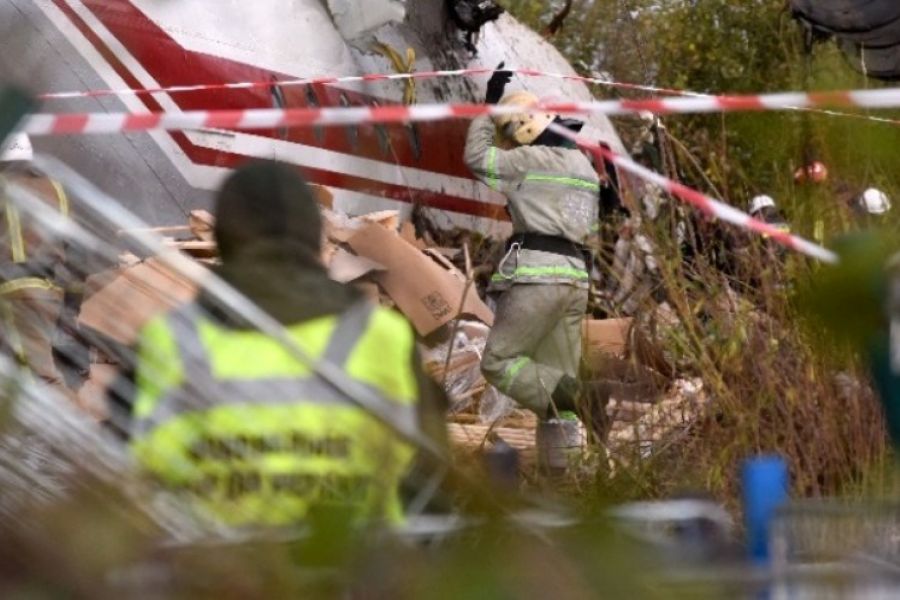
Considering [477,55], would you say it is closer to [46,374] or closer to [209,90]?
[209,90]

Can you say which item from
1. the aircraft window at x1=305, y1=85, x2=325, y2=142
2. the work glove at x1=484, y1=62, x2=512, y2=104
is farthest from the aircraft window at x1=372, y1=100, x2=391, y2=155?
the work glove at x1=484, y1=62, x2=512, y2=104

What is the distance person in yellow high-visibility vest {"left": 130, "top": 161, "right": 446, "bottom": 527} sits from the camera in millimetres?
1129

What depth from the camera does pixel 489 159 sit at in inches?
320

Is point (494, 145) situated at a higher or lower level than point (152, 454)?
higher

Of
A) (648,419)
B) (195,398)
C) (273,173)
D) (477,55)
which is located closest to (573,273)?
(648,419)

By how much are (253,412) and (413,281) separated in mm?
7125

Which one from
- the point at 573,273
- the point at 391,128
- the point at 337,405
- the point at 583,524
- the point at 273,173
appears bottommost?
the point at 583,524

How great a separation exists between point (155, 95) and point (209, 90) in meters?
0.35

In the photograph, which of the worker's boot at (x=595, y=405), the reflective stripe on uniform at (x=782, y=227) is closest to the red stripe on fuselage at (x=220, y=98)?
the worker's boot at (x=595, y=405)

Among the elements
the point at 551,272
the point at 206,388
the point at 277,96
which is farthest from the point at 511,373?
the point at 206,388

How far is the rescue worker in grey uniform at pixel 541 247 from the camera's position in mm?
7902

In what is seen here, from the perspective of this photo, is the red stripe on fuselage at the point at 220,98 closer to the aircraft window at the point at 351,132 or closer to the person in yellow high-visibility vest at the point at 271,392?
the aircraft window at the point at 351,132

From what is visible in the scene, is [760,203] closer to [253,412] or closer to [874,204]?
[874,204]

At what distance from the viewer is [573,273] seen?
314 inches
